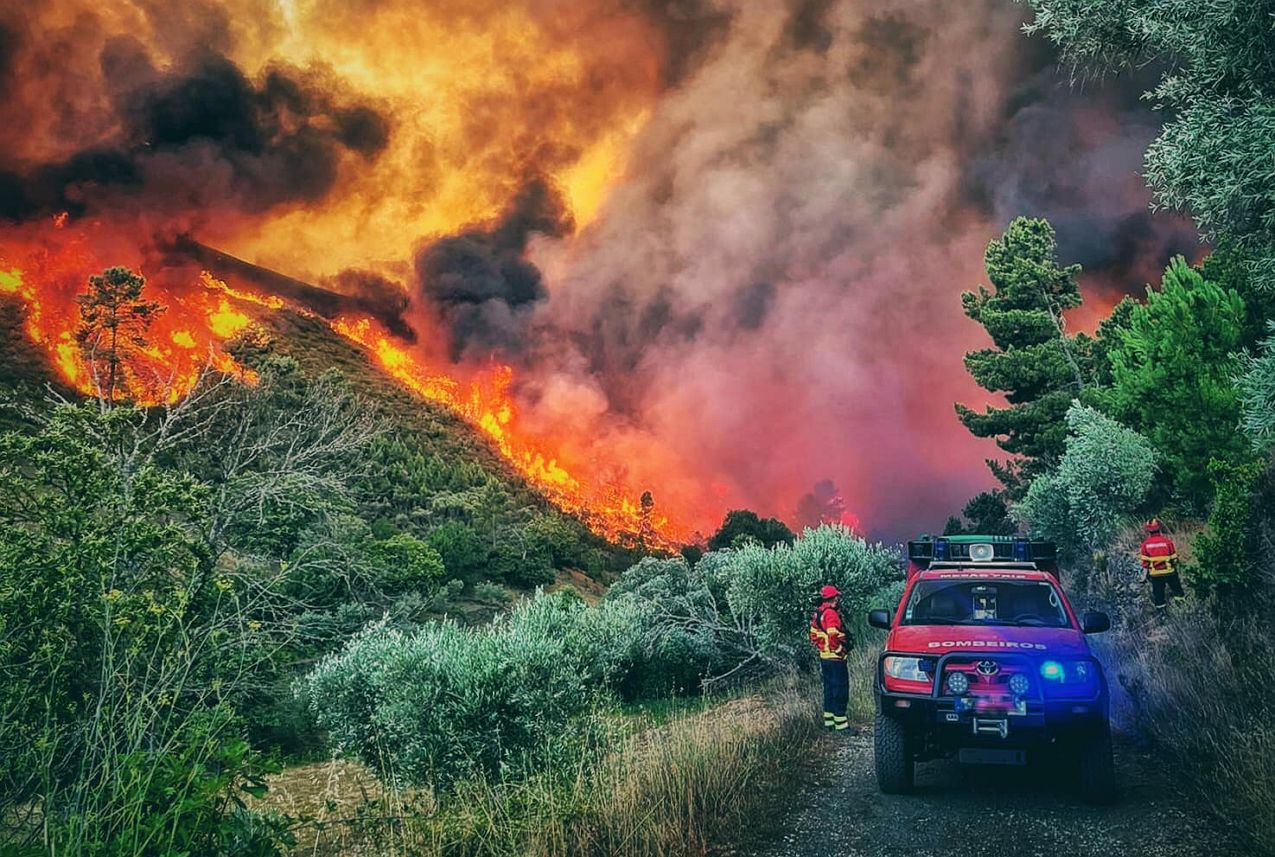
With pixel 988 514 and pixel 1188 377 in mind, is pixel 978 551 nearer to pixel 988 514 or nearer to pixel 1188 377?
pixel 1188 377

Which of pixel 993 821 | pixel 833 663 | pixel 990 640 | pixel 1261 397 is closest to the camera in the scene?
pixel 993 821

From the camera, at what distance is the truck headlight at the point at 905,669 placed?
742 cm

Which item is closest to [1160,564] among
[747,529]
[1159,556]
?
[1159,556]

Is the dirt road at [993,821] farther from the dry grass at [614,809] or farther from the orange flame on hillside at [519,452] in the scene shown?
the orange flame on hillside at [519,452]

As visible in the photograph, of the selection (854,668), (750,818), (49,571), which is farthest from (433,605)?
(750,818)

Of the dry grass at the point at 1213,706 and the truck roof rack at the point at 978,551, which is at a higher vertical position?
the truck roof rack at the point at 978,551

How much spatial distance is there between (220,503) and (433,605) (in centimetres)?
2878

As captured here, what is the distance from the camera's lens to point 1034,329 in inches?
1692

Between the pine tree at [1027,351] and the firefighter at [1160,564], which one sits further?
the pine tree at [1027,351]

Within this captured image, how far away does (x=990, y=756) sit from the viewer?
7062 millimetres

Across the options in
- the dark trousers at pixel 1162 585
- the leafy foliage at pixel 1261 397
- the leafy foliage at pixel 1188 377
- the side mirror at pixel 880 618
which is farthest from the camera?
the leafy foliage at pixel 1188 377

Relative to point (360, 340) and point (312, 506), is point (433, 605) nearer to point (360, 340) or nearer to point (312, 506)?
point (312, 506)

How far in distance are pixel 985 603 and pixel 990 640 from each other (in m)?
1.50

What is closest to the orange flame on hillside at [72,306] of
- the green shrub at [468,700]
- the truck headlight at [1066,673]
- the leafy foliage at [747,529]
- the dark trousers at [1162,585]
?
the leafy foliage at [747,529]
